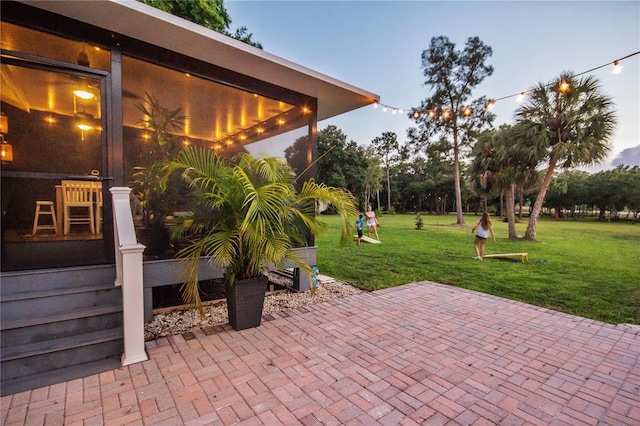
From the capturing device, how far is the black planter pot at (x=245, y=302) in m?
3.15

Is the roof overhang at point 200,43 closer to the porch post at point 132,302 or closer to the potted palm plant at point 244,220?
the potted palm plant at point 244,220

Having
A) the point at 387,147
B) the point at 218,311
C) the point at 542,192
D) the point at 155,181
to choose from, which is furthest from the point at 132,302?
the point at 387,147

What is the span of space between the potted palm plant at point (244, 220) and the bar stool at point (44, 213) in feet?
4.21

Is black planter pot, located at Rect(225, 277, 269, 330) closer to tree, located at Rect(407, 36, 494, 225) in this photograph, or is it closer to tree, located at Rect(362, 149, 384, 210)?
tree, located at Rect(407, 36, 494, 225)

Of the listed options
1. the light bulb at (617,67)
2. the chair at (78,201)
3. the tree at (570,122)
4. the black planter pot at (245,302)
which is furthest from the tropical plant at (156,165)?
the tree at (570,122)

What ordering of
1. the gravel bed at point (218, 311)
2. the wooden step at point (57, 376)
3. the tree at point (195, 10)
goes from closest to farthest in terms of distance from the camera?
the wooden step at point (57, 376) < the gravel bed at point (218, 311) < the tree at point (195, 10)

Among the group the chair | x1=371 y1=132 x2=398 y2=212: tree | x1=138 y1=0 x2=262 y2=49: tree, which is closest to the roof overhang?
the chair

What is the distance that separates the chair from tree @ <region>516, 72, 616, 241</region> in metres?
11.8

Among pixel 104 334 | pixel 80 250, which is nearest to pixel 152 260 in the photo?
pixel 80 250

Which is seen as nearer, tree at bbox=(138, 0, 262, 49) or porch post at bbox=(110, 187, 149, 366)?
porch post at bbox=(110, 187, 149, 366)

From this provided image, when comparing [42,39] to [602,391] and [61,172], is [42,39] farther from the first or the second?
[602,391]

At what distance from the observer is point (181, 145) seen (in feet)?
12.6

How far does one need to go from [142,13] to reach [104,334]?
3.04m

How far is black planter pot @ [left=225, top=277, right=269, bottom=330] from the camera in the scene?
315cm
